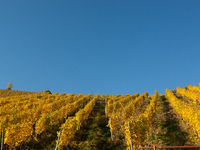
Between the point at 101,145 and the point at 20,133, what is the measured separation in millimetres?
7331

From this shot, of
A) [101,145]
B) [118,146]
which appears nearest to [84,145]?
[101,145]

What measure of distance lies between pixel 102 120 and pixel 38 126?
9350 mm

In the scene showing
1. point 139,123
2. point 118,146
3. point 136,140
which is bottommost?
point 118,146

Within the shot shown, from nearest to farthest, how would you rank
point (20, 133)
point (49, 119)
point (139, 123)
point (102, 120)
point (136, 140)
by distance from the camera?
point (136, 140)
point (139, 123)
point (20, 133)
point (49, 119)
point (102, 120)

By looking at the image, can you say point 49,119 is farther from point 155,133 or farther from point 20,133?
point 155,133

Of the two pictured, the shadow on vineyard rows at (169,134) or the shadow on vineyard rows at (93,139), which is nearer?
the shadow on vineyard rows at (169,134)

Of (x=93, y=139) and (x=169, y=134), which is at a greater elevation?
(x=169, y=134)

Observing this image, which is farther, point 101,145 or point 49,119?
point 49,119

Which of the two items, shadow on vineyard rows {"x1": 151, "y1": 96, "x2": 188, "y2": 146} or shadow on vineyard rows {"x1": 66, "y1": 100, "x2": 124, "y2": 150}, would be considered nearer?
shadow on vineyard rows {"x1": 151, "y1": 96, "x2": 188, "y2": 146}

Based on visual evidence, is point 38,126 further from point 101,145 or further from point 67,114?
point 67,114

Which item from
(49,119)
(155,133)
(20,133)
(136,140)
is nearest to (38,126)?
(49,119)

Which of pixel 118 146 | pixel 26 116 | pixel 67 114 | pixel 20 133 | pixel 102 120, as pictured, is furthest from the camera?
pixel 67 114

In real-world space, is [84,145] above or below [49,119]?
below

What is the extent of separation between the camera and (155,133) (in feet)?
46.2
